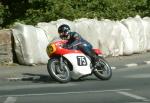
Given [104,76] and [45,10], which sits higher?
[45,10]

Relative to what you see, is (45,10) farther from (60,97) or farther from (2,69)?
(60,97)

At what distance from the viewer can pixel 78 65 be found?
16359 mm

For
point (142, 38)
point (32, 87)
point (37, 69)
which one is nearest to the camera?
point (32, 87)

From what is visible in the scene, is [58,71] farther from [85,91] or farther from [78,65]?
[85,91]

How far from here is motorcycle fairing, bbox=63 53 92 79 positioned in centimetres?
1631

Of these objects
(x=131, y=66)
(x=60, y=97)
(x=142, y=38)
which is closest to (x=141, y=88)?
(x=60, y=97)

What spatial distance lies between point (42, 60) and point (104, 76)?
3.93 m

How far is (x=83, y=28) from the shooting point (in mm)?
21516

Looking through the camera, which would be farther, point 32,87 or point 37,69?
point 37,69

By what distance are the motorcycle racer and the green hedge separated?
7.96m

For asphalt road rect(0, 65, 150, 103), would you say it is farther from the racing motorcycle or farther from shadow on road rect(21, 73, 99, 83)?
the racing motorcycle

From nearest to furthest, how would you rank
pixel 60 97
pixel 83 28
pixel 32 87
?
pixel 60 97 < pixel 32 87 < pixel 83 28

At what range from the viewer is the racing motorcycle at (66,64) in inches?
637

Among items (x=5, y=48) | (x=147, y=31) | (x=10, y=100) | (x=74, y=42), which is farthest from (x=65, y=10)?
(x=10, y=100)
